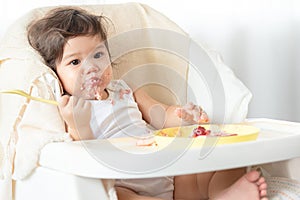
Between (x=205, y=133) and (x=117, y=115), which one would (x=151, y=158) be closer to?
(x=205, y=133)

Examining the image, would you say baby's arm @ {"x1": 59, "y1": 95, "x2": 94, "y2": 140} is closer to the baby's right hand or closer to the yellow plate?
the baby's right hand

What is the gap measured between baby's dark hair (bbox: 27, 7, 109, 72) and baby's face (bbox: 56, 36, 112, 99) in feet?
0.04

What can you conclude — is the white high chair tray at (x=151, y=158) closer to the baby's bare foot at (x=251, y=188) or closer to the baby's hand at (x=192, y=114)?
the baby's bare foot at (x=251, y=188)

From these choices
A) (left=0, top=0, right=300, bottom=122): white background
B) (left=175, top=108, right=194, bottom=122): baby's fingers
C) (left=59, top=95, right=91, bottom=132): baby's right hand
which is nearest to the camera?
(left=59, top=95, right=91, bottom=132): baby's right hand

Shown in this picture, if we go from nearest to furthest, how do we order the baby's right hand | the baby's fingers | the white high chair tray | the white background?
the white high chair tray, the baby's right hand, the baby's fingers, the white background

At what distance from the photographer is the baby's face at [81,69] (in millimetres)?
1202

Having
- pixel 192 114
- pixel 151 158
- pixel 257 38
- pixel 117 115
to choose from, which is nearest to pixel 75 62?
pixel 117 115

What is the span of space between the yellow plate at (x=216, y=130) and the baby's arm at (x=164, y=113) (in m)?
0.04

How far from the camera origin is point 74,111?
40.9 inches

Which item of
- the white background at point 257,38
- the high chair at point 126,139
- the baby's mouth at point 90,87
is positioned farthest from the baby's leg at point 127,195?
the white background at point 257,38

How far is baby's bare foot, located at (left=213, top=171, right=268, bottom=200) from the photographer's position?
1.05 metres

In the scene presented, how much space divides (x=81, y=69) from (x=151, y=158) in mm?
330

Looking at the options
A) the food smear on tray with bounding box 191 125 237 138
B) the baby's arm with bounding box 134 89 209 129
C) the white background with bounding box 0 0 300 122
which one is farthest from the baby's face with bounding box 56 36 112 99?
the white background with bounding box 0 0 300 122

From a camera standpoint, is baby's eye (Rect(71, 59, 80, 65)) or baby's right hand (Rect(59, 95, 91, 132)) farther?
baby's eye (Rect(71, 59, 80, 65))
